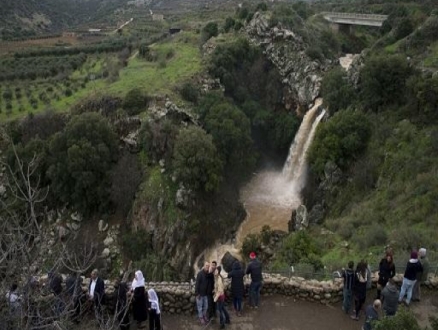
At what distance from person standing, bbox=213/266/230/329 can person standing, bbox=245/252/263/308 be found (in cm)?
94

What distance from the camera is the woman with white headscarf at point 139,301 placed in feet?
39.8

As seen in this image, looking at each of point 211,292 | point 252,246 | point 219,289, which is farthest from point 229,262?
point 252,246

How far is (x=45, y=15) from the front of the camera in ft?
355

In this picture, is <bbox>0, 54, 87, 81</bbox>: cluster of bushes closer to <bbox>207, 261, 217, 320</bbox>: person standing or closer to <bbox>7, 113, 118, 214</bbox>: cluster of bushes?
<bbox>7, 113, 118, 214</bbox>: cluster of bushes

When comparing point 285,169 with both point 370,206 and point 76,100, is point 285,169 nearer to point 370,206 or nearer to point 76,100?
point 370,206

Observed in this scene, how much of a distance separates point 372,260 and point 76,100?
29.6 meters

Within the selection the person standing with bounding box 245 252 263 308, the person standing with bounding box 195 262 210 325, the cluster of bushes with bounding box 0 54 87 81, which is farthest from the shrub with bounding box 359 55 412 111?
the cluster of bushes with bounding box 0 54 87 81

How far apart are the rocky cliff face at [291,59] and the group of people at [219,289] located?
98.0 ft

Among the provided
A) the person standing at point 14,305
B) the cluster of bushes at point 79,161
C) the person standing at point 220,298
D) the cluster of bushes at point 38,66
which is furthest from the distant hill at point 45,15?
the person standing at point 14,305

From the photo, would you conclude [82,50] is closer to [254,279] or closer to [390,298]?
[254,279]

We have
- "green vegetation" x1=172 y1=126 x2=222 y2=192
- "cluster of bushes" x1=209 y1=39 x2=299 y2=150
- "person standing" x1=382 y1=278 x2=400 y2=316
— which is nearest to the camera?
"person standing" x1=382 y1=278 x2=400 y2=316

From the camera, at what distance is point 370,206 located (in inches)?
1003

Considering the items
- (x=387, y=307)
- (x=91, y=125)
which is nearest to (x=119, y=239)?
(x=91, y=125)

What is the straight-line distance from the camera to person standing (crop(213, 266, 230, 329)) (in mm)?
12742
